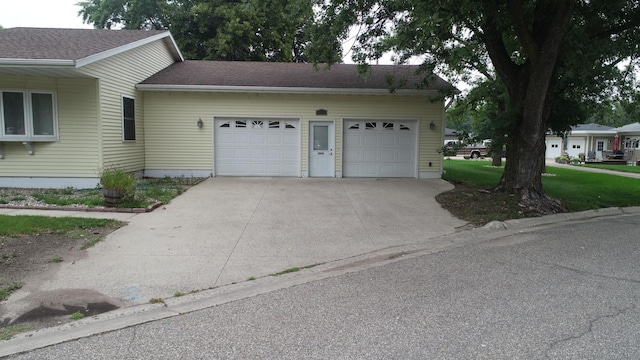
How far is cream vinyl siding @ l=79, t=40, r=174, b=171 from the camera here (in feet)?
38.4

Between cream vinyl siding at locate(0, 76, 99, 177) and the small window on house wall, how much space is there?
4.71ft

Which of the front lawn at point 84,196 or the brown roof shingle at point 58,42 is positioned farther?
the brown roof shingle at point 58,42

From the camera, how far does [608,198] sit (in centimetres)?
1145

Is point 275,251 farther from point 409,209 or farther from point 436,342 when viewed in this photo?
point 409,209

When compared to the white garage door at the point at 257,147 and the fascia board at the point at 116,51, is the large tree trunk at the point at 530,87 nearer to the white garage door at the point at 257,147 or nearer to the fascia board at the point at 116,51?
the white garage door at the point at 257,147

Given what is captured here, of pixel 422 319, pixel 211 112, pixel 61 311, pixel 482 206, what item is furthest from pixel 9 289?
pixel 211 112

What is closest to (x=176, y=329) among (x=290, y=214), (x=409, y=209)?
(x=290, y=214)

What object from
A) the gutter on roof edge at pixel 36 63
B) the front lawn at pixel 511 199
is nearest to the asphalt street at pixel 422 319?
the front lawn at pixel 511 199

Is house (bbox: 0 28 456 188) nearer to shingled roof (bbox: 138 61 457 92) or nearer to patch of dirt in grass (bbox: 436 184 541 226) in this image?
shingled roof (bbox: 138 61 457 92)

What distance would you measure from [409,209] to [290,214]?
2.85m

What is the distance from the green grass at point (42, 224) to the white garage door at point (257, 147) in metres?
7.04

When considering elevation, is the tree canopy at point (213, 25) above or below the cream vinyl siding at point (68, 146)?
above

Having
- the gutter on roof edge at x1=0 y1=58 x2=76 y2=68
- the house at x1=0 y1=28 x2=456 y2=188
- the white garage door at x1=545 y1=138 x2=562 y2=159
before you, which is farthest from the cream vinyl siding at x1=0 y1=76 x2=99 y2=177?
the white garage door at x1=545 y1=138 x2=562 y2=159

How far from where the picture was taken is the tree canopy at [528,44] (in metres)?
9.11
